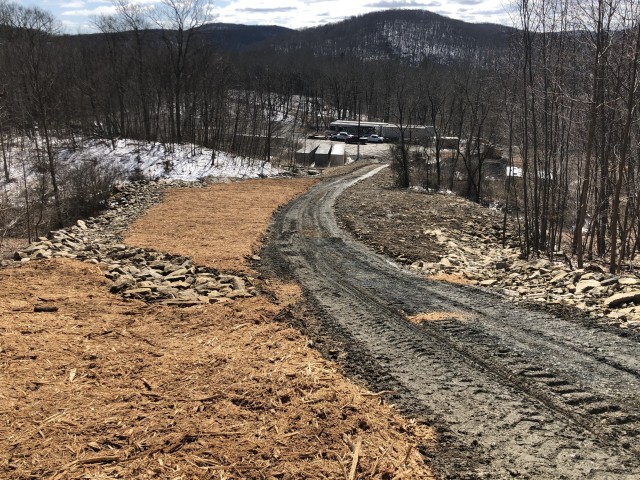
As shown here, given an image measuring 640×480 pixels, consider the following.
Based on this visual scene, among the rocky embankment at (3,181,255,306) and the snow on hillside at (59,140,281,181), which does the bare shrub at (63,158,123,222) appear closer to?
the rocky embankment at (3,181,255,306)

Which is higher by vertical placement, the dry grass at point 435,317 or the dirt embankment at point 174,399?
the dirt embankment at point 174,399

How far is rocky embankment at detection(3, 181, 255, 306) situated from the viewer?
9.73m

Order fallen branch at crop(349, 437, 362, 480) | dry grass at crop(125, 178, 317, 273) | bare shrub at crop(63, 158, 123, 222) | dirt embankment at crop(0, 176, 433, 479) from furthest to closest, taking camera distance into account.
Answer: bare shrub at crop(63, 158, 123, 222) < dry grass at crop(125, 178, 317, 273) < dirt embankment at crop(0, 176, 433, 479) < fallen branch at crop(349, 437, 362, 480)

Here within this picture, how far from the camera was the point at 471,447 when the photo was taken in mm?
4836

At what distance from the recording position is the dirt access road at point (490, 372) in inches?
185

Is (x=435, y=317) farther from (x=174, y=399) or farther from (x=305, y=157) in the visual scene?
(x=305, y=157)

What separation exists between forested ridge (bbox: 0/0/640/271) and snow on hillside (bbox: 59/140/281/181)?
5.58 ft

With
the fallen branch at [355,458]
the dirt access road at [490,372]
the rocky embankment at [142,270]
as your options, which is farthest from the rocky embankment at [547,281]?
the rocky embankment at [142,270]

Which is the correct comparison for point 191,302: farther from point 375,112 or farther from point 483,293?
point 375,112

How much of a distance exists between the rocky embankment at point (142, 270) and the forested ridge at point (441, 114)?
29.7 feet

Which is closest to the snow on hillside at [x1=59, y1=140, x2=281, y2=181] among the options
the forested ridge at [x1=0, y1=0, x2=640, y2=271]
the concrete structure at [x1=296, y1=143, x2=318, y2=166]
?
the forested ridge at [x1=0, y1=0, x2=640, y2=271]

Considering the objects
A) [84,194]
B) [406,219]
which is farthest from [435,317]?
[84,194]

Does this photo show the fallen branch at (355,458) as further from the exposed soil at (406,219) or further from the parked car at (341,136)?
the parked car at (341,136)

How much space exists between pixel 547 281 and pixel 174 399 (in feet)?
30.5
